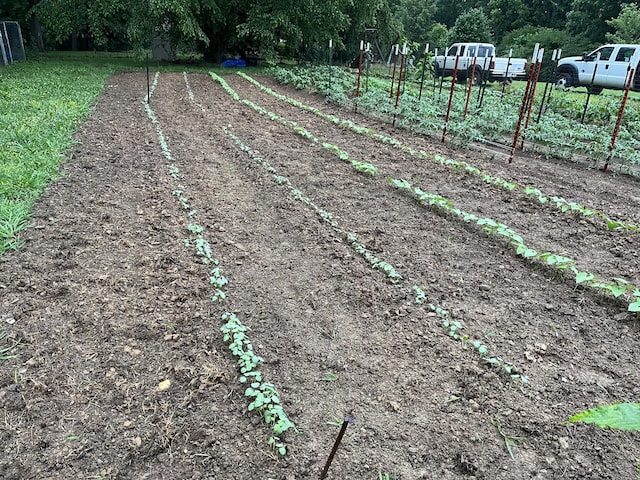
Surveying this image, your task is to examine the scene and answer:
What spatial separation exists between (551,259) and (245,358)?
2465mm

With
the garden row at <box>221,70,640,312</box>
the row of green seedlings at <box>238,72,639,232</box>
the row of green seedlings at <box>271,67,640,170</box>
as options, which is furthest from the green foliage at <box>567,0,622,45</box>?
the garden row at <box>221,70,640,312</box>

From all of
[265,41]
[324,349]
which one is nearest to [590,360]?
[324,349]

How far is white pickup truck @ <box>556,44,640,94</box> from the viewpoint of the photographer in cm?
1580

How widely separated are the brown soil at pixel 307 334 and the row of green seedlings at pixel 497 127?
1.76 meters

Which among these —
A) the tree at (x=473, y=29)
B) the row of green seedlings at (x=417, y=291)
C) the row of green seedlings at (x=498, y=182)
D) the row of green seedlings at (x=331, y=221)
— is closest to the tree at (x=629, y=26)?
the tree at (x=473, y=29)

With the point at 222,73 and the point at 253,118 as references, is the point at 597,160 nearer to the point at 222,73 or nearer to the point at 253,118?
the point at 253,118

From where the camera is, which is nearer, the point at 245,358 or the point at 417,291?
the point at 245,358

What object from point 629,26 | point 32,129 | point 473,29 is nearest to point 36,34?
point 32,129

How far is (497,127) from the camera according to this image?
820 cm

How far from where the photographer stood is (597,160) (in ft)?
23.0

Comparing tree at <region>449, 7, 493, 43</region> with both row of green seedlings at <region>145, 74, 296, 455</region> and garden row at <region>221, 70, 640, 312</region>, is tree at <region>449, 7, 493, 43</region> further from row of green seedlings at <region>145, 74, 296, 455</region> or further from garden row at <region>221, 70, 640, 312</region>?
row of green seedlings at <region>145, 74, 296, 455</region>

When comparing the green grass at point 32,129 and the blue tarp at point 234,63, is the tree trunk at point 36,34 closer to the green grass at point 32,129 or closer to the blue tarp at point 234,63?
the blue tarp at point 234,63

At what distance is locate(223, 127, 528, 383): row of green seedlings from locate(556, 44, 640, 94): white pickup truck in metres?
14.2

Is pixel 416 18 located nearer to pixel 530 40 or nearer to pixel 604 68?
pixel 530 40
